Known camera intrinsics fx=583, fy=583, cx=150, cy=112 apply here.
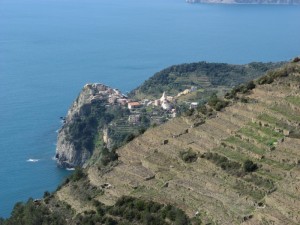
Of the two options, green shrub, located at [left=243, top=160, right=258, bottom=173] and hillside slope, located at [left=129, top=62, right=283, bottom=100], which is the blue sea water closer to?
hillside slope, located at [left=129, top=62, right=283, bottom=100]

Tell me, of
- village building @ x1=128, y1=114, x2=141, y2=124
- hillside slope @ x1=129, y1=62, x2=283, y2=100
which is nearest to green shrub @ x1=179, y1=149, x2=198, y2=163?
A: village building @ x1=128, y1=114, x2=141, y2=124

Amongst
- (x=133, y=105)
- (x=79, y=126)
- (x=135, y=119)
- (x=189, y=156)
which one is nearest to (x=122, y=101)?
(x=133, y=105)

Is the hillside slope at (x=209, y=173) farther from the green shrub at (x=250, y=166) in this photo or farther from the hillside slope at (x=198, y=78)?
the hillside slope at (x=198, y=78)

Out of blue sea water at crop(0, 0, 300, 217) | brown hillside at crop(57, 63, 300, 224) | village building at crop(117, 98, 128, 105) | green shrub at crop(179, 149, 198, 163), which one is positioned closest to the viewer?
brown hillside at crop(57, 63, 300, 224)

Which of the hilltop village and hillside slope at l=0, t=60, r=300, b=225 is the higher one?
hillside slope at l=0, t=60, r=300, b=225

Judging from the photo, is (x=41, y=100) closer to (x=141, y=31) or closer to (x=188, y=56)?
(x=188, y=56)

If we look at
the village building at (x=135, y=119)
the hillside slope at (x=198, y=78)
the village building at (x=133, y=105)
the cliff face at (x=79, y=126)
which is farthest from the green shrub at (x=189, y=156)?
the hillside slope at (x=198, y=78)
